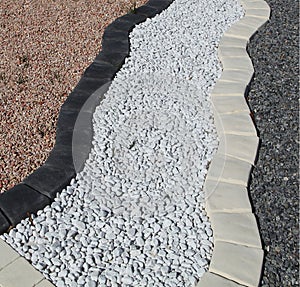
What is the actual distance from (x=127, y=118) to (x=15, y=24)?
6.07ft

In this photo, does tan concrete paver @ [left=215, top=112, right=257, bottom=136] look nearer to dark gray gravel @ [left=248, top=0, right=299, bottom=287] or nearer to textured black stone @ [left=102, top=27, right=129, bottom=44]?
dark gray gravel @ [left=248, top=0, right=299, bottom=287]

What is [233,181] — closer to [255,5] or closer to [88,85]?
[88,85]

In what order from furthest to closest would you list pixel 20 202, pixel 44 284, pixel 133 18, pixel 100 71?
pixel 133 18
pixel 100 71
pixel 20 202
pixel 44 284

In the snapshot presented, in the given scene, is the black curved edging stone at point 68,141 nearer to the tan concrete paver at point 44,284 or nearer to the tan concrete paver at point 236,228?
the tan concrete paver at point 44,284

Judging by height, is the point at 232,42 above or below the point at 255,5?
below

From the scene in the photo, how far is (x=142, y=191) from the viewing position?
10.3 ft

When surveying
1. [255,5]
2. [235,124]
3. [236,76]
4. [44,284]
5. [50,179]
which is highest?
[255,5]

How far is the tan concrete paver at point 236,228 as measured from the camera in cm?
283

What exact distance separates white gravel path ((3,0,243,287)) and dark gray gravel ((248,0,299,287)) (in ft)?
1.12

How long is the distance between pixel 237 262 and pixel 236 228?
0.25 m

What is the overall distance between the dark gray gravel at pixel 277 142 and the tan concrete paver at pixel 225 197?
0.07 meters

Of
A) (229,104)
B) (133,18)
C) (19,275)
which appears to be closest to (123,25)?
(133,18)

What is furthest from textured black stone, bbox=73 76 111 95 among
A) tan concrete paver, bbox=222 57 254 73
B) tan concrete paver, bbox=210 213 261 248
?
tan concrete paver, bbox=210 213 261 248

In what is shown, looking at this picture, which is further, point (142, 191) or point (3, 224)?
point (142, 191)
